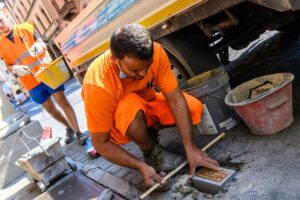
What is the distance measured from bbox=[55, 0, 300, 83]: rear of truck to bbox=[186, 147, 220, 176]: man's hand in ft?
3.17

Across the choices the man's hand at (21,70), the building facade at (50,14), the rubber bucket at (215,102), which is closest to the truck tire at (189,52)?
the rubber bucket at (215,102)

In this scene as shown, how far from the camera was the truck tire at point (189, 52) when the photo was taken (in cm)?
321

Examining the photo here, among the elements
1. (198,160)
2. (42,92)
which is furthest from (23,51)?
(198,160)

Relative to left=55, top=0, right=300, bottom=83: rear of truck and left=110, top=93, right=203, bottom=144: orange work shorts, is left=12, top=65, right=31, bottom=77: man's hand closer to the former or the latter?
left=55, top=0, right=300, bottom=83: rear of truck

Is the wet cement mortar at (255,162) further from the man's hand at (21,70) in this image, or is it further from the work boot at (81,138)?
the man's hand at (21,70)

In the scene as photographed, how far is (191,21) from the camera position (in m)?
2.75

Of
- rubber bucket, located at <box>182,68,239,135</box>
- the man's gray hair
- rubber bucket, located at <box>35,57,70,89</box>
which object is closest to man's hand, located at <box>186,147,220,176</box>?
rubber bucket, located at <box>182,68,239,135</box>

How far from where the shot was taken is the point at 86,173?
3711mm

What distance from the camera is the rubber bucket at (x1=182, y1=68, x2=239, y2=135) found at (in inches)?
116

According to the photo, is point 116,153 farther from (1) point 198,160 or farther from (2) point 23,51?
(2) point 23,51

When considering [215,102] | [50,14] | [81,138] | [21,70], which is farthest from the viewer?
[50,14]

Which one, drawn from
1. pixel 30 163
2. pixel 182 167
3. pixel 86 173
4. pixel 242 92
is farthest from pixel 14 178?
pixel 242 92

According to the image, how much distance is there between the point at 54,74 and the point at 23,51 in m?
0.66

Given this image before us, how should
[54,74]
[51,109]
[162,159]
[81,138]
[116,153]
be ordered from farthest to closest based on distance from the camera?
[51,109]
[81,138]
[54,74]
[162,159]
[116,153]
